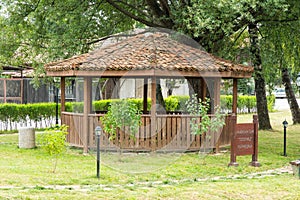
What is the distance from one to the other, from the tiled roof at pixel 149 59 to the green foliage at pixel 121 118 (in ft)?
4.04

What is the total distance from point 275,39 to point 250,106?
18.6 metres

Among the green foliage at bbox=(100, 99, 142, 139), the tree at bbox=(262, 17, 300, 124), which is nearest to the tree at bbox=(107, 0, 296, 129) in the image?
the tree at bbox=(262, 17, 300, 124)

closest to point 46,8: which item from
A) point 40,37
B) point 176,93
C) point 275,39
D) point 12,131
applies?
point 40,37

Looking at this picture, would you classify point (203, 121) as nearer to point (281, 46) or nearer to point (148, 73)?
point (148, 73)

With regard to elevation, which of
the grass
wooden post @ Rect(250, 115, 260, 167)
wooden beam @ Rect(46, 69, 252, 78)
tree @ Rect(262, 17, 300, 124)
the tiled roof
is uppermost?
tree @ Rect(262, 17, 300, 124)

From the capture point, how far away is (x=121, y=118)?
14.8m

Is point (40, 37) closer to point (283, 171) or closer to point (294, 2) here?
point (294, 2)

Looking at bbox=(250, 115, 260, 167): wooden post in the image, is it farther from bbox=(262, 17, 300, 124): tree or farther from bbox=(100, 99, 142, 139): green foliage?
bbox=(262, 17, 300, 124): tree

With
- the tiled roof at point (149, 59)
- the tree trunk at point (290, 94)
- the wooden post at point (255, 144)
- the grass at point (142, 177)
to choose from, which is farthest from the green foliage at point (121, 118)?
the tree trunk at point (290, 94)

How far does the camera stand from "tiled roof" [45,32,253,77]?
1530 cm

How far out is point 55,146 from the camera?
1275 centimetres

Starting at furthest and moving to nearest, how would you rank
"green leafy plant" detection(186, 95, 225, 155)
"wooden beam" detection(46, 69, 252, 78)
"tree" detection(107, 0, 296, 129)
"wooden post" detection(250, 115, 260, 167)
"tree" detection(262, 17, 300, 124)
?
"tree" detection(262, 17, 300, 124)
"tree" detection(107, 0, 296, 129)
"wooden beam" detection(46, 69, 252, 78)
"green leafy plant" detection(186, 95, 225, 155)
"wooden post" detection(250, 115, 260, 167)

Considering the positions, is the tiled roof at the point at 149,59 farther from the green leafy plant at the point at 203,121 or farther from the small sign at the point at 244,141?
the small sign at the point at 244,141

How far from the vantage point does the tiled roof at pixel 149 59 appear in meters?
15.3
